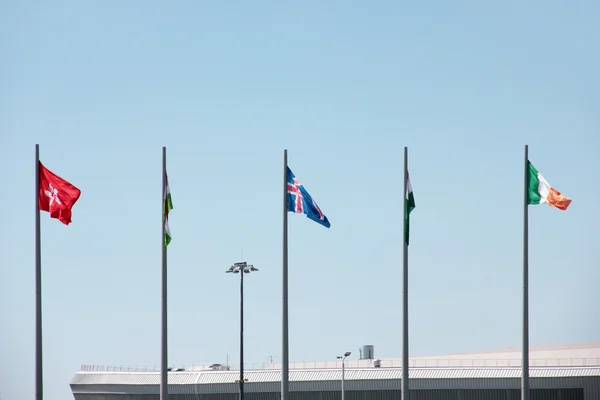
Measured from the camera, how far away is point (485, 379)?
82.6 meters

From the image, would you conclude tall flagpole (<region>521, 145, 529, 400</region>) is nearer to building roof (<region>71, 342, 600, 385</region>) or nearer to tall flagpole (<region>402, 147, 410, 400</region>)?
tall flagpole (<region>402, 147, 410, 400</region>)

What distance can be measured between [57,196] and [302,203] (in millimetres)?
9534

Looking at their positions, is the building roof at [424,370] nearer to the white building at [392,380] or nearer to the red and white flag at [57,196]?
the white building at [392,380]

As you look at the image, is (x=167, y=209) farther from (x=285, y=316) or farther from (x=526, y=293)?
(x=526, y=293)

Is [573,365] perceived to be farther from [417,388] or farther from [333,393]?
[333,393]

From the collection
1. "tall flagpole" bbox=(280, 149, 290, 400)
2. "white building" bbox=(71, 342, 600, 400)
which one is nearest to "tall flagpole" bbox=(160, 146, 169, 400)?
"tall flagpole" bbox=(280, 149, 290, 400)

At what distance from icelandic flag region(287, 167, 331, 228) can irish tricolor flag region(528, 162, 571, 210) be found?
912 cm

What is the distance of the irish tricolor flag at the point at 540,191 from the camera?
1864 inches

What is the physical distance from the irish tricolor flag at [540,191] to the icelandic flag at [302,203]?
9122 millimetres

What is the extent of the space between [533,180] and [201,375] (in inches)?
2078

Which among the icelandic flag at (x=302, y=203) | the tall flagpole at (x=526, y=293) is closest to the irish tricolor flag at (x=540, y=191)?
the tall flagpole at (x=526, y=293)

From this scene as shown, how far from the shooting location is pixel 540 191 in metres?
48.1

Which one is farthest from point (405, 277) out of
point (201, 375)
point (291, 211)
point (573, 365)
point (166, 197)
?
point (201, 375)

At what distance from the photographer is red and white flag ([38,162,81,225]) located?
43.7 m
